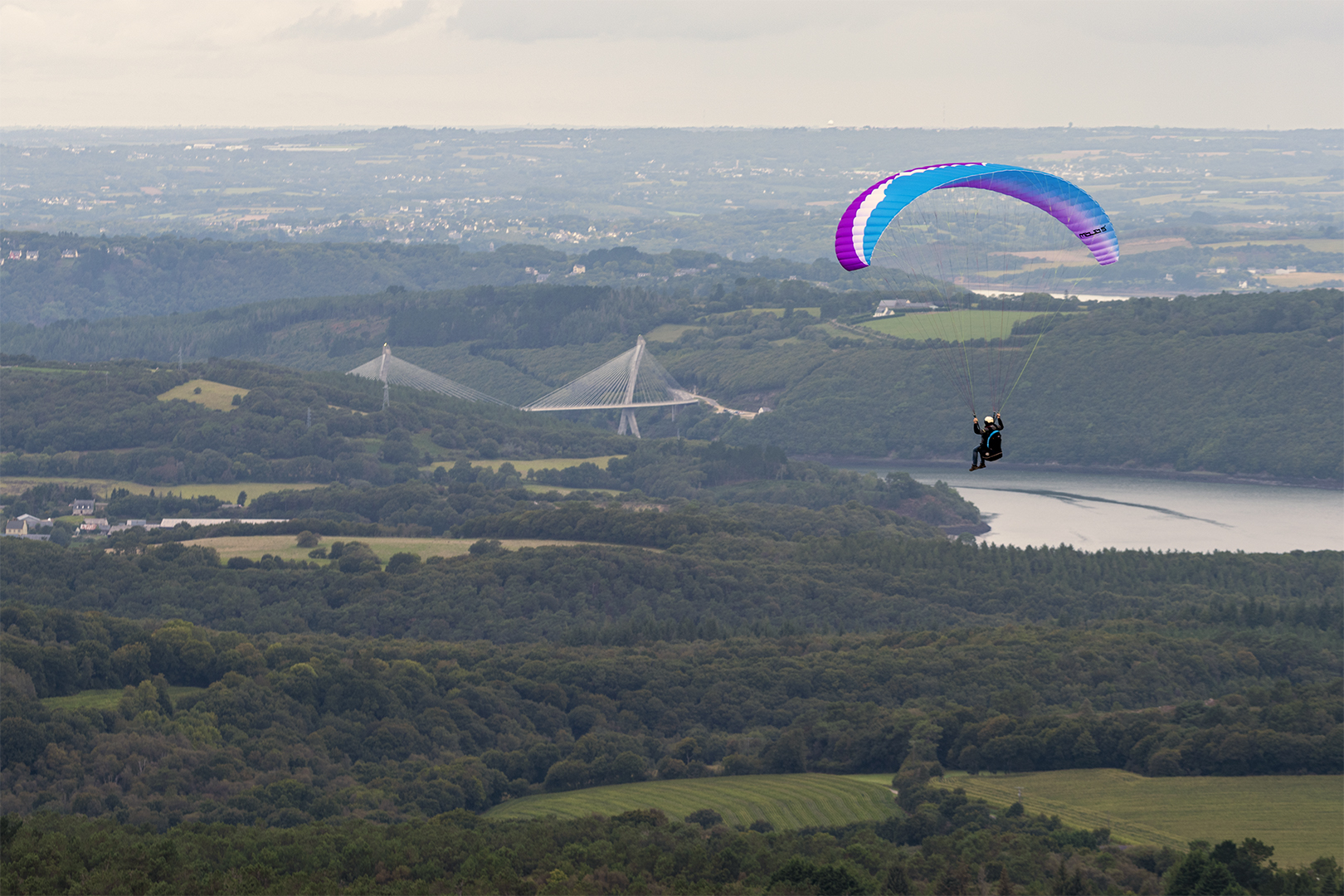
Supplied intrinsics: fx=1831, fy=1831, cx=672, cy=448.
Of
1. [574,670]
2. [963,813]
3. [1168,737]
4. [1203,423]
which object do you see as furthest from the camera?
[1203,423]

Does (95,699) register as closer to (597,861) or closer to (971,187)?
(597,861)

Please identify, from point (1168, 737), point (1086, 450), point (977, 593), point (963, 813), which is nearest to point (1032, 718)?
point (1168, 737)

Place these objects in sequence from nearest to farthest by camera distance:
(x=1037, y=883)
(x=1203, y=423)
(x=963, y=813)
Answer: (x=1037, y=883)
(x=963, y=813)
(x=1203, y=423)

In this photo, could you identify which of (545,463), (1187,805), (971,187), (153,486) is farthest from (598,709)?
(545,463)

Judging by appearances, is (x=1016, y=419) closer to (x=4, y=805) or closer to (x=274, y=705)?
(x=274, y=705)

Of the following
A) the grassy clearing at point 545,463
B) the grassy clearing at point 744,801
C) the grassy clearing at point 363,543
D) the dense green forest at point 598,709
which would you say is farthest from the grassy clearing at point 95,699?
the grassy clearing at point 545,463

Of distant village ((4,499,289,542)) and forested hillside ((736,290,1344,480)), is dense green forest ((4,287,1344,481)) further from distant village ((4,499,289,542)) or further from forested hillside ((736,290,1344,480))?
distant village ((4,499,289,542))

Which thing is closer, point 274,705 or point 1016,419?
point 274,705
